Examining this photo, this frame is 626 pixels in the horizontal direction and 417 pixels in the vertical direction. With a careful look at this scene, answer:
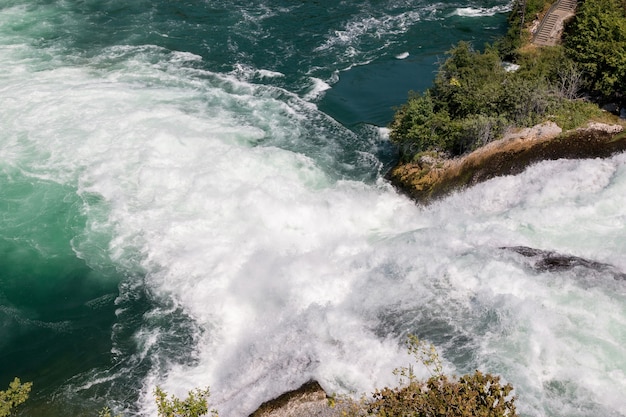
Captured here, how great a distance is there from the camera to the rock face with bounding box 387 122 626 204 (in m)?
29.3

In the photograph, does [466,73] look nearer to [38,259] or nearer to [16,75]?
[38,259]

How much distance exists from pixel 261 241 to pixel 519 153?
13.8 metres

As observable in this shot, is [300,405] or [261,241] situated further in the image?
[261,241]

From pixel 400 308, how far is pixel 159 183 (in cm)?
1602

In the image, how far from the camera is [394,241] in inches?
1083

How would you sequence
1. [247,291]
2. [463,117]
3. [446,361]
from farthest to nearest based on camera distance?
[463,117], [247,291], [446,361]

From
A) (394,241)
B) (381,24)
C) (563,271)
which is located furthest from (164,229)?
(381,24)

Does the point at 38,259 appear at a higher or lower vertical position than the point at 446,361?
lower

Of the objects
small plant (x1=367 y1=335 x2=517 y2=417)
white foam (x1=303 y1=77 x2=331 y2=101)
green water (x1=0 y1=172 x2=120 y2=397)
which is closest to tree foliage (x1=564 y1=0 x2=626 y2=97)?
white foam (x1=303 y1=77 x2=331 y2=101)

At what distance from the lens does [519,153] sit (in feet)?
97.1

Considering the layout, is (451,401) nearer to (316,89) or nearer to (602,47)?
(602,47)

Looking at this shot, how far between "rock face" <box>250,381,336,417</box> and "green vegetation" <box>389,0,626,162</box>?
1585 centimetres

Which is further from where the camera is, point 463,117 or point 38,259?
point 463,117

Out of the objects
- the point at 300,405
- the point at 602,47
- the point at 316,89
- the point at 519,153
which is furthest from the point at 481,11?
the point at 300,405
